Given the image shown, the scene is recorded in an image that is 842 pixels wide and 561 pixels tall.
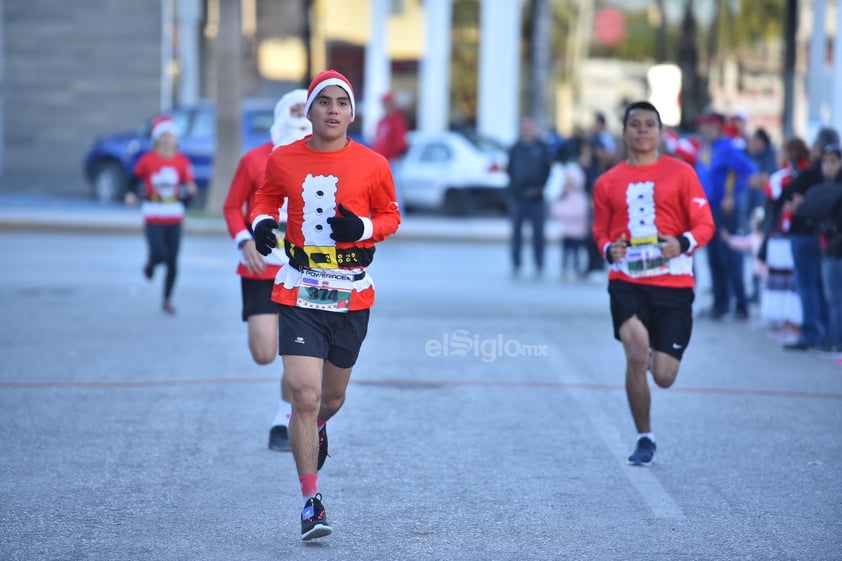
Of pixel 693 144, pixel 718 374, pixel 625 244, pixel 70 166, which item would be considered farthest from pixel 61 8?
pixel 625 244

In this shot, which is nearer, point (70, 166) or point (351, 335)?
point (351, 335)

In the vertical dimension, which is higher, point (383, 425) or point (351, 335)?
point (351, 335)

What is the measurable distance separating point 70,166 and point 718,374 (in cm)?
2553

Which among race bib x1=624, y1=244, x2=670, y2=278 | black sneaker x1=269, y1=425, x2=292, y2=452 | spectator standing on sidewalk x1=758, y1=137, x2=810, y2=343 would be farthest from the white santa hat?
spectator standing on sidewalk x1=758, y1=137, x2=810, y2=343

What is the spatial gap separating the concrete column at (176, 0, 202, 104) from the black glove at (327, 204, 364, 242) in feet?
98.4

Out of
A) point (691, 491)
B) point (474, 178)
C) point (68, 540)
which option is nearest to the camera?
point (68, 540)

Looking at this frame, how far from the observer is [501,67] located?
34.3m

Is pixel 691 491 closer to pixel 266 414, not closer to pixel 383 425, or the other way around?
pixel 383 425

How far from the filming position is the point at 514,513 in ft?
22.5

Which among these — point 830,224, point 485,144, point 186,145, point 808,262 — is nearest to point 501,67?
point 485,144

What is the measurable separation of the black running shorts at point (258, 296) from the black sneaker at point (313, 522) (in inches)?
86.8

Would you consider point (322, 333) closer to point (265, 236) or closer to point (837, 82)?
point (265, 236)

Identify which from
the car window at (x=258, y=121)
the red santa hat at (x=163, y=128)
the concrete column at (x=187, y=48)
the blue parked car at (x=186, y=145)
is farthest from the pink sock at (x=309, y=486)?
the concrete column at (x=187, y=48)

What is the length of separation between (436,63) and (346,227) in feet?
94.2
